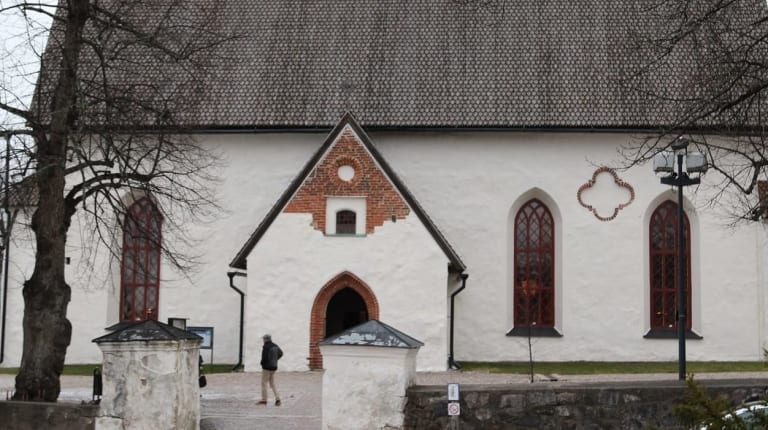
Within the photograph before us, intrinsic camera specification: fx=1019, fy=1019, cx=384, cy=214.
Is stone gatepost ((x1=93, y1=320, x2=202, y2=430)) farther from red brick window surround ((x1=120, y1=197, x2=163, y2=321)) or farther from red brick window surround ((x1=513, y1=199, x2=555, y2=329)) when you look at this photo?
red brick window surround ((x1=513, y1=199, x2=555, y2=329))

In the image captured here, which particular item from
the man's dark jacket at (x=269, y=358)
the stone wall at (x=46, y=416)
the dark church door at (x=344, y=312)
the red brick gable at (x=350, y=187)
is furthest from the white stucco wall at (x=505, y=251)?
the stone wall at (x=46, y=416)

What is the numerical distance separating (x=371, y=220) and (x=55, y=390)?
Result: 1057 cm

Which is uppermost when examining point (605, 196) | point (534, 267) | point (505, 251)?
point (605, 196)

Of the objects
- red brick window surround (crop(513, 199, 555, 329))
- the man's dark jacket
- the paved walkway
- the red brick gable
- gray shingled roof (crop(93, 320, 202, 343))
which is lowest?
the paved walkway

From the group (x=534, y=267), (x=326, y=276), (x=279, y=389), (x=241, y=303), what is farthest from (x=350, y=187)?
(x=279, y=389)

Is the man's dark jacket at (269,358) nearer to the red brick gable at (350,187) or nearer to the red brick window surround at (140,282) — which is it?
the red brick gable at (350,187)

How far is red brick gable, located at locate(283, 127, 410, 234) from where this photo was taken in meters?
24.6

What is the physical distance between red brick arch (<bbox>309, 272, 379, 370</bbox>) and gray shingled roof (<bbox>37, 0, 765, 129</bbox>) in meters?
4.54

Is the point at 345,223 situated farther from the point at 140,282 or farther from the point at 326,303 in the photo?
the point at 140,282

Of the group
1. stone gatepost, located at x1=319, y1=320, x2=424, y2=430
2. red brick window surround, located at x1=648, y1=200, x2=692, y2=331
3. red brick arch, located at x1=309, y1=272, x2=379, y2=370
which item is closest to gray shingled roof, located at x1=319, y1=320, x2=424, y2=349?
stone gatepost, located at x1=319, y1=320, x2=424, y2=430

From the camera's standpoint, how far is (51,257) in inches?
621

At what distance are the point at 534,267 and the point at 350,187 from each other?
5.94m

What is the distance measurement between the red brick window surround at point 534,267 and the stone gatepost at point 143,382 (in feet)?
49.5

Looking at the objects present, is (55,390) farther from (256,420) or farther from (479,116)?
(479,116)
